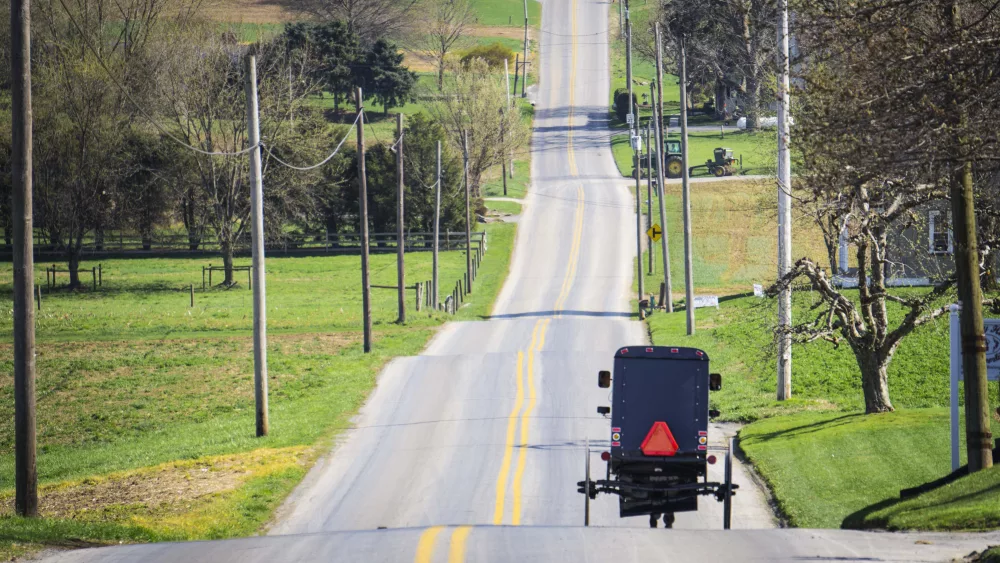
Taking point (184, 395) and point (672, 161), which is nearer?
point (184, 395)

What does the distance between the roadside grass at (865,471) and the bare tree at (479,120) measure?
173ft

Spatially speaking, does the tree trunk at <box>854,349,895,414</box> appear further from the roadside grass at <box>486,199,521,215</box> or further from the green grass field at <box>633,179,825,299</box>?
the roadside grass at <box>486,199,521,215</box>

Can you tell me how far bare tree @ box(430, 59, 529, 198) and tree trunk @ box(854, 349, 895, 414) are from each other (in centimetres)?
5244

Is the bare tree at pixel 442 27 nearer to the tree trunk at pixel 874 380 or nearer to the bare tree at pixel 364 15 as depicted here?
the bare tree at pixel 364 15

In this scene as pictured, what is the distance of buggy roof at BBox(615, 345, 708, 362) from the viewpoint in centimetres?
1538

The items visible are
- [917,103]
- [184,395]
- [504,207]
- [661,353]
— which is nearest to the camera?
[917,103]

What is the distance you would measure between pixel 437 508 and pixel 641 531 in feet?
16.2

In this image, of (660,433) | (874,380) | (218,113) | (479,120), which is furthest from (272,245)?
(660,433)

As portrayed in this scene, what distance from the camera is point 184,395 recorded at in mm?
29969

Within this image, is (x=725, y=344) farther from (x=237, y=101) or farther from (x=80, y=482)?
(x=237, y=101)

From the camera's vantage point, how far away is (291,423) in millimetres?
25156

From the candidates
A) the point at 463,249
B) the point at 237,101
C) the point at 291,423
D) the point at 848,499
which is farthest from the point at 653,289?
the point at 848,499

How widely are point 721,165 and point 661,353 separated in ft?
215

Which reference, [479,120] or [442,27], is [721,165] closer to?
[479,120]
